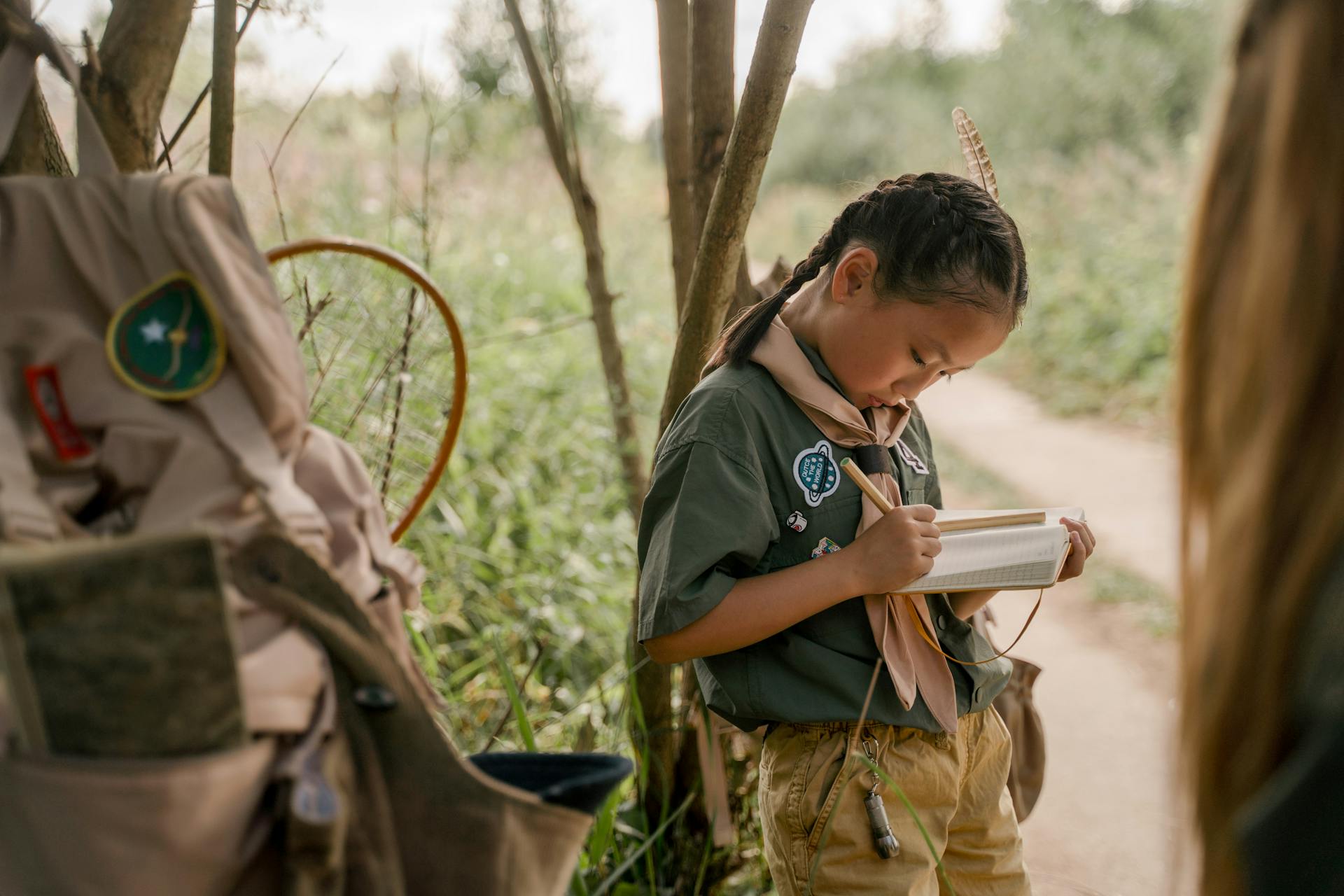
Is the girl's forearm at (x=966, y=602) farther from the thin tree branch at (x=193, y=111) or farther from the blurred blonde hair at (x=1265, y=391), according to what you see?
the thin tree branch at (x=193, y=111)

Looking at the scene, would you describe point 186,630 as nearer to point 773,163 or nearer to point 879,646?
point 879,646

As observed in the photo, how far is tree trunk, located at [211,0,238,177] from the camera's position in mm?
1597

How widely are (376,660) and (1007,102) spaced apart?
16.5 m

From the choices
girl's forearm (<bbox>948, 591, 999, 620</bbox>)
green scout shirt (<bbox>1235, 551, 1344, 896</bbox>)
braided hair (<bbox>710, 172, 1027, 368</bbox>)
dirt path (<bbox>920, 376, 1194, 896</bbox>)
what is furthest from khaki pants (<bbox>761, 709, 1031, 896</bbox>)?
green scout shirt (<bbox>1235, 551, 1344, 896</bbox>)

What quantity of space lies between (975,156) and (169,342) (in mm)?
1414

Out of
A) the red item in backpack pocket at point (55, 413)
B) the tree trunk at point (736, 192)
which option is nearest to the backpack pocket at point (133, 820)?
the red item in backpack pocket at point (55, 413)

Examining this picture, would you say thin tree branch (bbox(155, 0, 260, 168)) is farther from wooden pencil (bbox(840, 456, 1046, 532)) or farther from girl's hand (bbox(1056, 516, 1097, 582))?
girl's hand (bbox(1056, 516, 1097, 582))

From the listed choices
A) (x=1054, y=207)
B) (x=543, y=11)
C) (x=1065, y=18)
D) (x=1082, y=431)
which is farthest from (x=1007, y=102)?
(x=543, y=11)

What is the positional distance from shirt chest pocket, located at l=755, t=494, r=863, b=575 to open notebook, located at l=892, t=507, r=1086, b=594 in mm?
134

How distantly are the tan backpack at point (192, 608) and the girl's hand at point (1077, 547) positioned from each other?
985 millimetres

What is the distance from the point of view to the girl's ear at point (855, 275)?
160 cm

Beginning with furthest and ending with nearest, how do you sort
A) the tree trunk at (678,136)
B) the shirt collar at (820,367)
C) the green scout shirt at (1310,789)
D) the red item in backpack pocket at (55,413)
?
the tree trunk at (678,136) < the shirt collar at (820,367) < the red item in backpack pocket at (55,413) < the green scout shirt at (1310,789)

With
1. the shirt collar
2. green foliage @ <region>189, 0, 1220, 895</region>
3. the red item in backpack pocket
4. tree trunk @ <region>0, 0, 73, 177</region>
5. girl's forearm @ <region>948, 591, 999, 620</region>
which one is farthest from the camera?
green foliage @ <region>189, 0, 1220, 895</region>

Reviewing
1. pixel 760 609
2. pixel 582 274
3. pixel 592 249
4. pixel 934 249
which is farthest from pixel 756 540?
pixel 582 274
